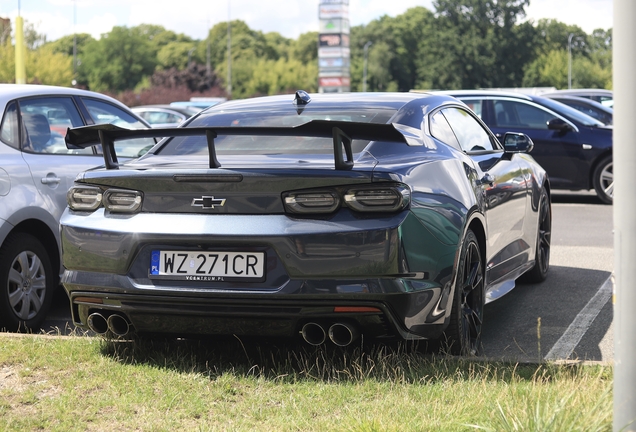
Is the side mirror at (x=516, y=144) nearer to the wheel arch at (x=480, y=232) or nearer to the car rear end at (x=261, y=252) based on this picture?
the wheel arch at (x=480, y=232)

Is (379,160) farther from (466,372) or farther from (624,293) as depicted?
(624,293)

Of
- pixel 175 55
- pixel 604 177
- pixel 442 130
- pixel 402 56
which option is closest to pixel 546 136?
pixel 604 177

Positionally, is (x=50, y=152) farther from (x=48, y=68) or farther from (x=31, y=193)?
(x=48, y=68)

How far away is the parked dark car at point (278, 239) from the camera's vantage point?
4242mm

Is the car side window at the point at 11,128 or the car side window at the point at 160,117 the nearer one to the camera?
the car side window at the point at 11,128

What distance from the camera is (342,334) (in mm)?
4391

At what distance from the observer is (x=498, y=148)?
6609 millimetres

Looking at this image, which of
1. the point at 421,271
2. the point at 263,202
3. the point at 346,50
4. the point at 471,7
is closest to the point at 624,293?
the point at 421,271

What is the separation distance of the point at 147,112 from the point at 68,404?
21.6m

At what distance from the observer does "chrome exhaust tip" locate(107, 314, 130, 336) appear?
15.3 feet

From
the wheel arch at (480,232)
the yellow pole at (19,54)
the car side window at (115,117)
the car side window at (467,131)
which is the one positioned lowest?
the wheel arch at (480,232)

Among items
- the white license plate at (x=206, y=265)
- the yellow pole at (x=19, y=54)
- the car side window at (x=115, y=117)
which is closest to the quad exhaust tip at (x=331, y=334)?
the white license plate at (x=206, y=265)

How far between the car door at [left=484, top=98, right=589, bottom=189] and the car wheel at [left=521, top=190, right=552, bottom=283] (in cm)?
641

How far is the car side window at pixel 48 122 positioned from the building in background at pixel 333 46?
8869 cm
